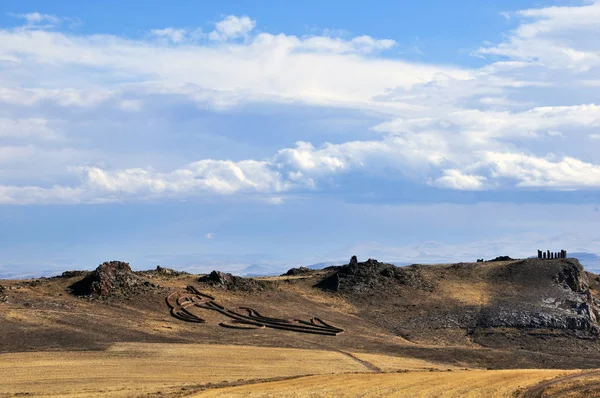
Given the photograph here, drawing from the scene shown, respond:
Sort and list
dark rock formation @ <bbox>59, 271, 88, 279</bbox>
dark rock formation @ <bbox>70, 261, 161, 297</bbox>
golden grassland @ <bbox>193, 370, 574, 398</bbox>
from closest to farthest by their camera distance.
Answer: golden grassland @ <bbox>193, 370, 574, 398</bbox> < dark rock formation @ <bbox>70, 261, 161, 297</bbox> < dark rock formation @ <bbox>59, 271, 88, 279</bbox>

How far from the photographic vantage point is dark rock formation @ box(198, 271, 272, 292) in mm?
107762

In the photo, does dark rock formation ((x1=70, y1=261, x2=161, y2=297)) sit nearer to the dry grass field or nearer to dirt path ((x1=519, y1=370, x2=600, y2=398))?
the dry grass field

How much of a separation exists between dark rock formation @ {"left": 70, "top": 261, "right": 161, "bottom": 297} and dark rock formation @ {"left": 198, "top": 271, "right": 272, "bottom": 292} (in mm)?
9520

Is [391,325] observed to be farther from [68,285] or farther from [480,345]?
[68,285]

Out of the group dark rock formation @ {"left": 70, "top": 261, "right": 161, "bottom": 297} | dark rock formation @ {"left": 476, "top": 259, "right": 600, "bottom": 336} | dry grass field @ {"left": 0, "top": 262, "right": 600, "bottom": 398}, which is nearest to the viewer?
dry grass field @ {"left": 0, "top": 262, "right": 600, "bottom": 398}

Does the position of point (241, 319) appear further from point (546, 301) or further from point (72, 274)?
point (546, 301)

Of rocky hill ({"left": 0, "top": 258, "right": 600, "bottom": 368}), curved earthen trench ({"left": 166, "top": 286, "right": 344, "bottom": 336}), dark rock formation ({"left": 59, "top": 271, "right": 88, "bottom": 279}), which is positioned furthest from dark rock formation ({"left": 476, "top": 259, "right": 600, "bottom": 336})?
dark rock formation ({"left": 59, "top": 271, "right": 88, "bottom": 279})

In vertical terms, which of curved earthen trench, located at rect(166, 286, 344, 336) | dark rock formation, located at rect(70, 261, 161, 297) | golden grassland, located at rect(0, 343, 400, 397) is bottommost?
golden grassland, located at rect(0, 343, 400, 397)

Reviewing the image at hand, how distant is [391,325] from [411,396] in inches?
1641

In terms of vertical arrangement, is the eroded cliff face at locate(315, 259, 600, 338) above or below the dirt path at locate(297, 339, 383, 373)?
above

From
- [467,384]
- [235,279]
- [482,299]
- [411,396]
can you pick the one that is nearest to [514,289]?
[482,299]

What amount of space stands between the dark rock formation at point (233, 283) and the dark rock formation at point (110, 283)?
9.52 meters

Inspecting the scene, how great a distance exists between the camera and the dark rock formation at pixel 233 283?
10776cm

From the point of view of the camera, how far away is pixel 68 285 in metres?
97.8
